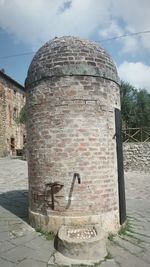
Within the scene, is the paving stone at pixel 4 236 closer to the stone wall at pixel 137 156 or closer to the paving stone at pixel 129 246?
the paving stone at pixel 129 246

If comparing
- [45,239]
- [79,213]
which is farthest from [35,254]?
[79,213]

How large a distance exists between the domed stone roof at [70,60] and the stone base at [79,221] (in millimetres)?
2895

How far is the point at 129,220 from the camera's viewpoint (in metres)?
7.19

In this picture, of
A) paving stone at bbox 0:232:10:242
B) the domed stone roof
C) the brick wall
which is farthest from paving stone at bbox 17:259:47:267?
the domed stone roof

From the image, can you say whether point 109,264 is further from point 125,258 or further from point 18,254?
point 18,254

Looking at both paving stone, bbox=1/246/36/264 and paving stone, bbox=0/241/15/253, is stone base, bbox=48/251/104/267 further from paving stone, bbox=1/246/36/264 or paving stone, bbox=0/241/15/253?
paving stone, bbox=0/241/15/253

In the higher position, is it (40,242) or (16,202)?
(16,202)

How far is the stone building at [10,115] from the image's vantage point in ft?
98.8

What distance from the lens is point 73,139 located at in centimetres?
607

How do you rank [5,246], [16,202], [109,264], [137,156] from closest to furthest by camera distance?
[109,264], [5,246], [16,202], [137,156]

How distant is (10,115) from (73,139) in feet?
89.0

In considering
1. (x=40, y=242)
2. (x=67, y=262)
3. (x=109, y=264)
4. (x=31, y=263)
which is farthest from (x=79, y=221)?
(x=31, y=263)

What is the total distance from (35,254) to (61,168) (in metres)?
1.72

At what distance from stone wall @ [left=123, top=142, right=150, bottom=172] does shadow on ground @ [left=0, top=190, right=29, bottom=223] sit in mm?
9008
